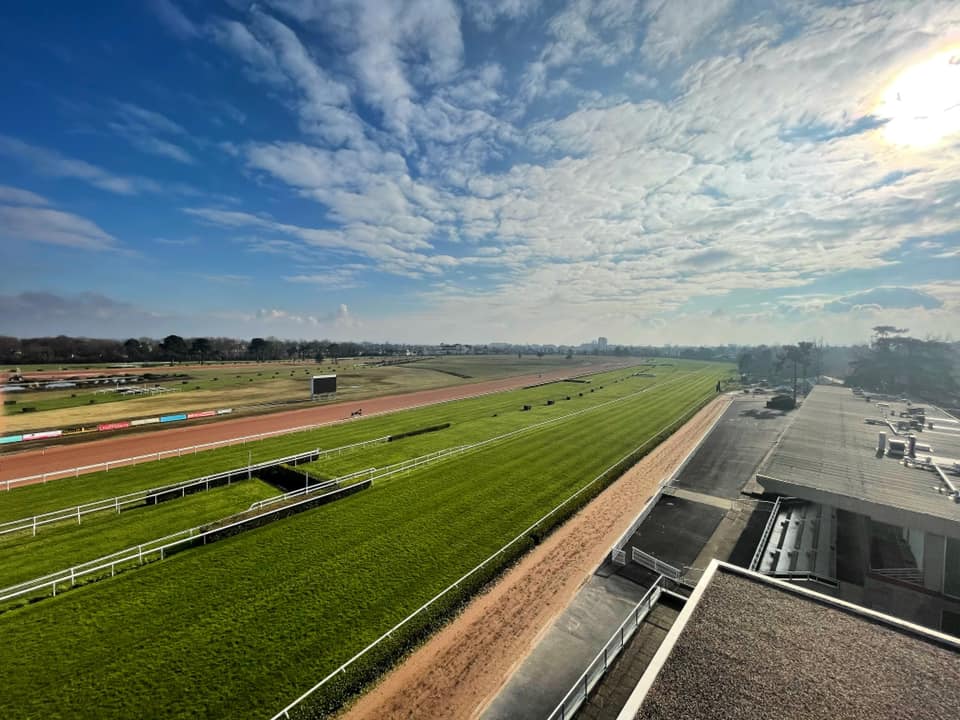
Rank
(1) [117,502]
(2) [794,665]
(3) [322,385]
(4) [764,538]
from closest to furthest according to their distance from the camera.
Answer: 1. (2) [794,665]
2. (4) [764,538]
3. (1) [117,502]
4. (3) [322,385]

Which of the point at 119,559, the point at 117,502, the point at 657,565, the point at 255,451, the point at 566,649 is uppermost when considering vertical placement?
the point at 117,502

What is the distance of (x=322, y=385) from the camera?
58000 millimetres

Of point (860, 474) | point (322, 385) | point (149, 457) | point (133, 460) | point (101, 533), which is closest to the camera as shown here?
point (101, 533)

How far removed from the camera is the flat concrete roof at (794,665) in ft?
25.0

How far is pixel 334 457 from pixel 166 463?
12193mm

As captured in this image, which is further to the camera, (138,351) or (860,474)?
(138,351)

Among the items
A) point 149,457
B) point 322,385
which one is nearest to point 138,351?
point 322,385

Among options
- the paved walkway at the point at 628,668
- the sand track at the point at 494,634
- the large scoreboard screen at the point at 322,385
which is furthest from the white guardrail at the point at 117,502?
the large scoreboard screen at the point at 322,385

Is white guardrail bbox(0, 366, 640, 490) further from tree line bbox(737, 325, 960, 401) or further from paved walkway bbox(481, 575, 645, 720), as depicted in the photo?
tree line bbox(737, 325, 960, 401)

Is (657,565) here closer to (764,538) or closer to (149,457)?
(764,538)

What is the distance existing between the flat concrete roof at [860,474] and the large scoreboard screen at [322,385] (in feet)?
178

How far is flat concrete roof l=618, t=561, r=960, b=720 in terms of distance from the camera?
7.62 metres

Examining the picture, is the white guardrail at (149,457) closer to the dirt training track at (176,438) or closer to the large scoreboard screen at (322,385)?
the dirt training track at (176,438)

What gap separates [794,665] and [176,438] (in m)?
46.0
